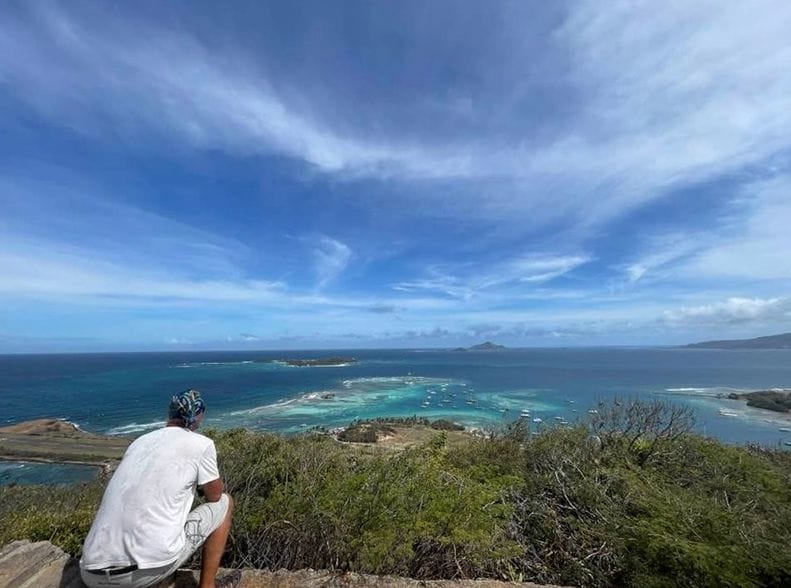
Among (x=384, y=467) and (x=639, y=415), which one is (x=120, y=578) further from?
(x=639, y=415)

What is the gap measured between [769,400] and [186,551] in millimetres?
61986

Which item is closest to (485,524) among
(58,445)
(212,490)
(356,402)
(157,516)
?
(212,490)

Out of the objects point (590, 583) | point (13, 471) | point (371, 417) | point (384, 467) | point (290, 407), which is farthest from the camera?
point (290, 407)

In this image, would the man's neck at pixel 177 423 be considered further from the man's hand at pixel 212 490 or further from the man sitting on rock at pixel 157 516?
the man's hand at pixel 212 490

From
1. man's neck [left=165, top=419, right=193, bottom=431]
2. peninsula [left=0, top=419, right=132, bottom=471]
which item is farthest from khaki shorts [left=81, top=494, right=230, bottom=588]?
peninsula [left=0, top=419, right=132, bottom=471]

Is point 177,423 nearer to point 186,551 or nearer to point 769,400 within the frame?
point 186,551

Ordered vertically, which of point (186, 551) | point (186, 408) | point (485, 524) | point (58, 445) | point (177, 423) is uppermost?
point (186, 408)

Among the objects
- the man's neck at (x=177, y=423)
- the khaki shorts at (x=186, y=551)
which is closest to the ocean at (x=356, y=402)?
the khaki shorts at (x=186, y=551)

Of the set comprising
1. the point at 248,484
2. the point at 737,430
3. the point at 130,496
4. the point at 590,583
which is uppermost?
the point at 130,496

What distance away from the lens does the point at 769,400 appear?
148 ft

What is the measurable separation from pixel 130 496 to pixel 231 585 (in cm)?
112

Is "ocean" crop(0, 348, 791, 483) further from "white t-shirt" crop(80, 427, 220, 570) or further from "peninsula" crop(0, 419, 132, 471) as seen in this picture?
"white t-shirt" crop(80, 427, 220, 570)

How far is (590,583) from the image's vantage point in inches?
143

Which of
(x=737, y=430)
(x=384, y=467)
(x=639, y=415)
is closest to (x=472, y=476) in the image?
(x=384, y=467)
